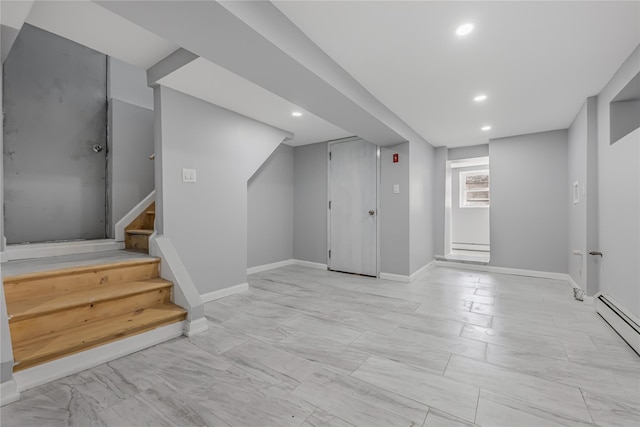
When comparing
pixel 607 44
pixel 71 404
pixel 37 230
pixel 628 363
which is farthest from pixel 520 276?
pixel 37 230

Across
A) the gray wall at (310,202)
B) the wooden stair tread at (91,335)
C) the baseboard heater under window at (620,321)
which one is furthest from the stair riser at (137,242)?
the baseboard heater under window at (620,321)

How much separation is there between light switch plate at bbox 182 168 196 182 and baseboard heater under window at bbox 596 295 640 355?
13.4 ft

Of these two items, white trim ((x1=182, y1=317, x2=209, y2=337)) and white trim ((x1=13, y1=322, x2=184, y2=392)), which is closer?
white trim ((x1=13, y1=322, x2=184, y2=392))

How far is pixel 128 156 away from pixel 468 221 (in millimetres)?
7302

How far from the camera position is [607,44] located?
2.03m

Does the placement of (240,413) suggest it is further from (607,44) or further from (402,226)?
(607,44)

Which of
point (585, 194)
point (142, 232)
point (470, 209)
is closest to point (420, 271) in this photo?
point (585, 194)

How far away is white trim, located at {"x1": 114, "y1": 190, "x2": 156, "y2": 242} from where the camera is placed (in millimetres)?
3246

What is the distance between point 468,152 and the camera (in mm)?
5156

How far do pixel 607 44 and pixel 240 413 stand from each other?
11.7 ft

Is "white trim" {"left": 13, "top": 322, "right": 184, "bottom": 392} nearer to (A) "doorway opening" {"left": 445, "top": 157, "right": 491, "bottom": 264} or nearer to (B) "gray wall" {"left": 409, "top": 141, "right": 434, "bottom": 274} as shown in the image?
(B) "gray wall" {"left": 409, "top": 141, "right": 434, "bottom": 274}

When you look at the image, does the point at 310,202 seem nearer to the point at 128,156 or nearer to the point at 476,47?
the point at 128,156

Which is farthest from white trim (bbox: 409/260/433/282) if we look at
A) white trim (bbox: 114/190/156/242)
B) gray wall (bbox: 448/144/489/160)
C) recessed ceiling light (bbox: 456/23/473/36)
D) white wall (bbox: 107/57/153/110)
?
white wall (bbox: 107/57/153/110)

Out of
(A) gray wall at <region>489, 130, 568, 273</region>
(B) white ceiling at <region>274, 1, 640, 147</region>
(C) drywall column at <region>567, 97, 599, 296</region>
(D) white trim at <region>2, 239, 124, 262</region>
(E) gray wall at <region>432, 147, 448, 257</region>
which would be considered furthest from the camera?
(E) gray wall at <region>432, 147, 448, 257</region>
